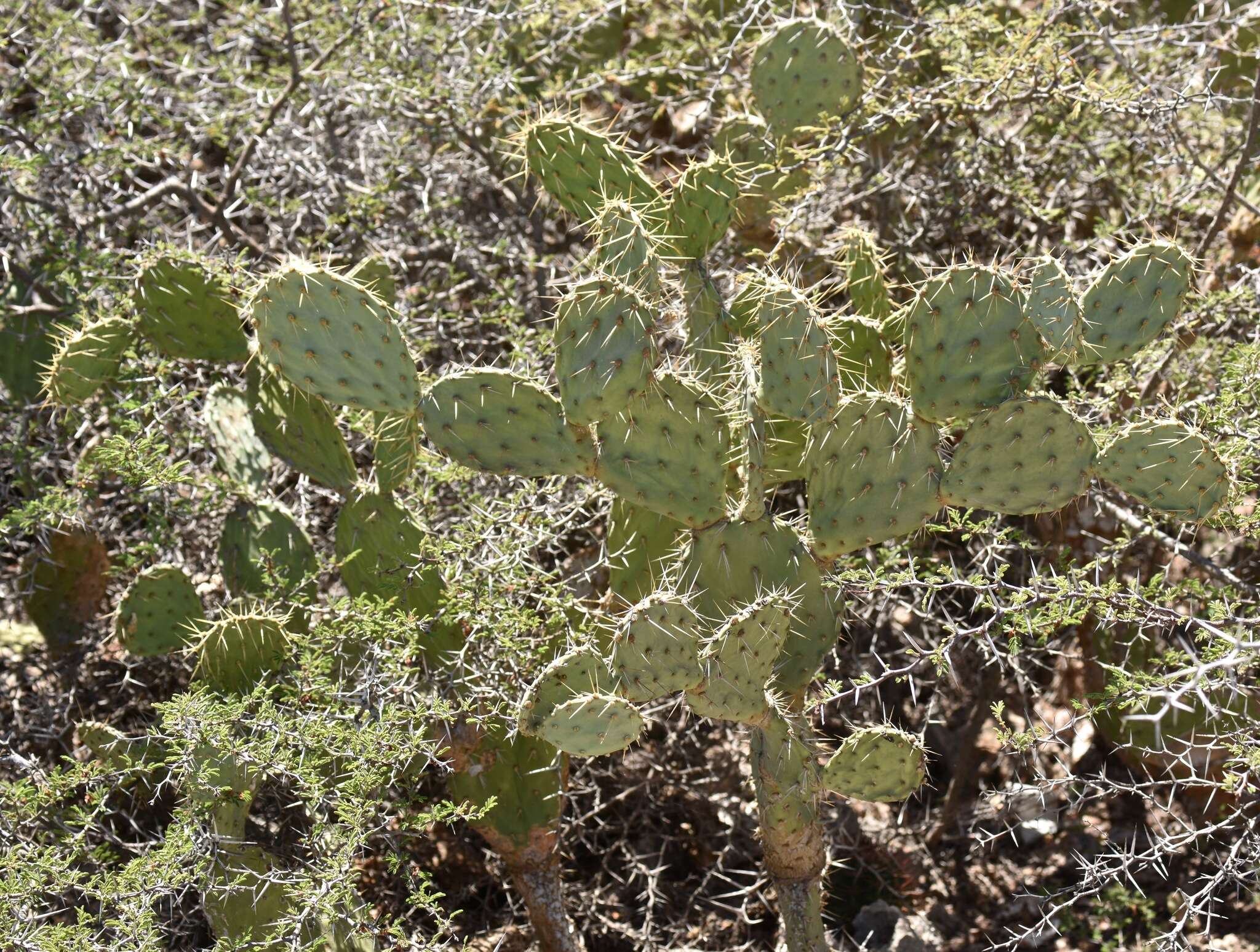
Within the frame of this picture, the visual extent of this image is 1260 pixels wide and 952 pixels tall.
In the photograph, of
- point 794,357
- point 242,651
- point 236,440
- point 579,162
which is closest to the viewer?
point 794,357

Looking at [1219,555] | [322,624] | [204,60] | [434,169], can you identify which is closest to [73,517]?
[322,624]

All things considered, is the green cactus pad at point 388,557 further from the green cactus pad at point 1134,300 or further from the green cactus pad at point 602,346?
the green cactus pad at point 1134,300

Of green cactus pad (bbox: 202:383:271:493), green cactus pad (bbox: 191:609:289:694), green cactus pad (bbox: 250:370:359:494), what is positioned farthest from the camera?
green cactus pad (bbox: 202:383:271:493)

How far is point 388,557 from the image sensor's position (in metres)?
2.76

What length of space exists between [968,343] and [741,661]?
77cm

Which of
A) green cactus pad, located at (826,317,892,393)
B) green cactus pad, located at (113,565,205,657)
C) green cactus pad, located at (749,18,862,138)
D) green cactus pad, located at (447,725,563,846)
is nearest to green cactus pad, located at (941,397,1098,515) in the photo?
green cactus pad, located at (826,317,892,393)

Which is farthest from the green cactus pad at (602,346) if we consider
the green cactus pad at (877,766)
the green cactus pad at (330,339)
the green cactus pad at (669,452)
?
the green cactus pad at (877,766)

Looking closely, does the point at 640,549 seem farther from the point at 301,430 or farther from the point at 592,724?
the point at 301,430

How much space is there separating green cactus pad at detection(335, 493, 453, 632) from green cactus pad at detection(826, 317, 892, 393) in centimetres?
107

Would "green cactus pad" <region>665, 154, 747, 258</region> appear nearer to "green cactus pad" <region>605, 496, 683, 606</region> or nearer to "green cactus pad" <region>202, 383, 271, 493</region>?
"green cactus pad" <region>605, 496, 683, 606</region>

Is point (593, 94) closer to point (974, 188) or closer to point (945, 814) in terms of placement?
point (974, 188)

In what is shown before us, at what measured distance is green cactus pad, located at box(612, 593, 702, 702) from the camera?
2.14m

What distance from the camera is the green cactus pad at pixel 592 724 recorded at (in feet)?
7.09

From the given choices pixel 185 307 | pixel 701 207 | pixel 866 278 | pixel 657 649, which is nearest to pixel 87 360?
pixel 185 307
